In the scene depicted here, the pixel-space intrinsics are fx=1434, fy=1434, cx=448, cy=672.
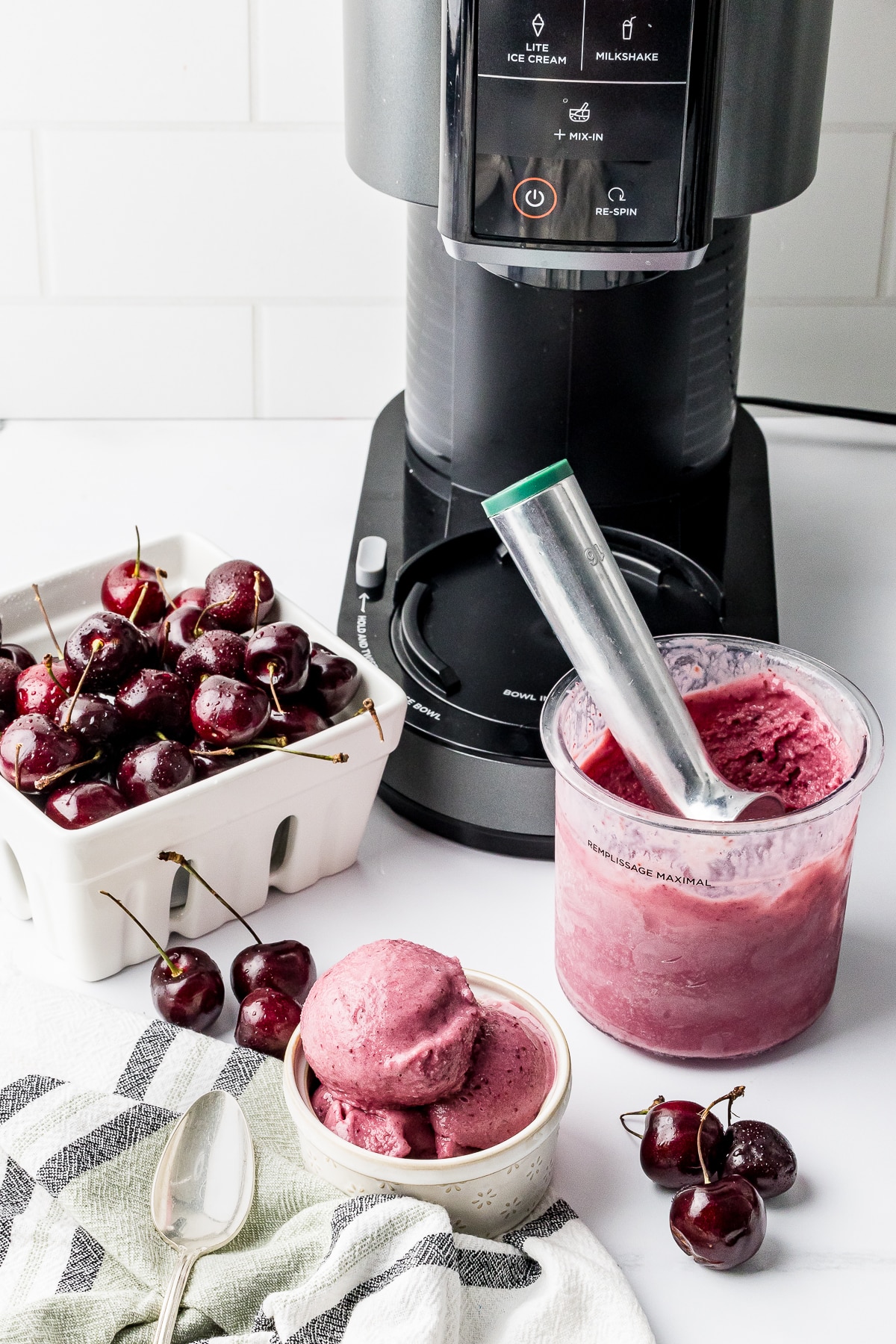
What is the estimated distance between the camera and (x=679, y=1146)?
524mm

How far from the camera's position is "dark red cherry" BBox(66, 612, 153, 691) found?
65 cm

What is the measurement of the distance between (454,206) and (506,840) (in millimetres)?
295

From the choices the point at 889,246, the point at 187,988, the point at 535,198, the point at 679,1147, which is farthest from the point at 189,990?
the point at 889,246

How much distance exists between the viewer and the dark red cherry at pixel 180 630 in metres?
0.69

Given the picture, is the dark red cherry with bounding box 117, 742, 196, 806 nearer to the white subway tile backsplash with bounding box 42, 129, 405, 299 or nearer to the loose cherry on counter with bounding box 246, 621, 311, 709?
the loose cherry on counter with bounding box 246, 621, 311, 709

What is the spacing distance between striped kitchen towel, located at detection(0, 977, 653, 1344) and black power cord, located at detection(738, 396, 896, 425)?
72 cm

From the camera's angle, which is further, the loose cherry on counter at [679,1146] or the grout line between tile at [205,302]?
the grout line between tile at [205,302]

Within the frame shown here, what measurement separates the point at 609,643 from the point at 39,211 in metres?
0.70

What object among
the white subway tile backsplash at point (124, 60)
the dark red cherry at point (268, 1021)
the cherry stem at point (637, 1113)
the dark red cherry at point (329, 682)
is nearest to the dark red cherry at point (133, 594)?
the dark red cherry at point (329, 682)

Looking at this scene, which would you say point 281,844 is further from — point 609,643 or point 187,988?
point 609,643

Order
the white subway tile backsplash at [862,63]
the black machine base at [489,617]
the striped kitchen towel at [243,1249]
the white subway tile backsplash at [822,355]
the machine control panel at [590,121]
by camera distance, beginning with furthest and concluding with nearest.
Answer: the white subway tile backsplash at [822,355], the white subway tile backsplash at [862,63], the black machine base at [489,617], the machine control panel at [590,121], the striped kitchen towel at [243,1249]

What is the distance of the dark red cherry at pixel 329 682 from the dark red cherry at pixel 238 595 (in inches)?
1.8

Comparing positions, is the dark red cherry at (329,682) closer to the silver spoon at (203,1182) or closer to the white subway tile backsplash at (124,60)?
the silver spoon at (203,1182)

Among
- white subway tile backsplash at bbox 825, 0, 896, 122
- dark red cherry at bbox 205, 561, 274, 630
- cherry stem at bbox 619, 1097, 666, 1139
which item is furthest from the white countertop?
white subway tile backsplash at bbox 825, 0, 896, 122
